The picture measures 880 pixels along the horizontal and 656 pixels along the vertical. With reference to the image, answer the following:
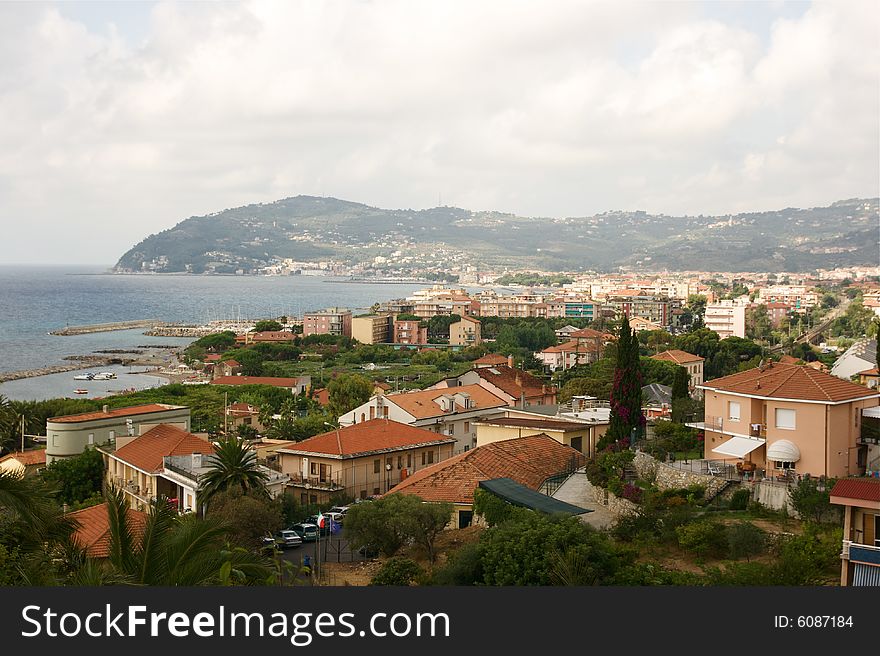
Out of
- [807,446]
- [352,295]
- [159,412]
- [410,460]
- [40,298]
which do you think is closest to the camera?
[807,446]

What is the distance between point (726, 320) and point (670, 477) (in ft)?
159

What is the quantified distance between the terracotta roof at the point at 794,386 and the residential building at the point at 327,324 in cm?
4670

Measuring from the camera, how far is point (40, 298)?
11125cm

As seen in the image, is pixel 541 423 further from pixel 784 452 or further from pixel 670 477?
pixel 784 452

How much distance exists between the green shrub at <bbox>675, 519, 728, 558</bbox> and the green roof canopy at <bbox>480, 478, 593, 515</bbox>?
3.31ft

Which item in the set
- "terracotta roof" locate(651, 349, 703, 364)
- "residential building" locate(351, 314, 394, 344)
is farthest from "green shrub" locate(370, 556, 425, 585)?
"residential building" locate(351, 314, 394, 344)

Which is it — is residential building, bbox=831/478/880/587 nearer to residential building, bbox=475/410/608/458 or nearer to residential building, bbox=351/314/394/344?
residential building, bbox=475/410/608/458

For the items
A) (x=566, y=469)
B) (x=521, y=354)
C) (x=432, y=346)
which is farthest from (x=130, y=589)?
(x=432, y=346)

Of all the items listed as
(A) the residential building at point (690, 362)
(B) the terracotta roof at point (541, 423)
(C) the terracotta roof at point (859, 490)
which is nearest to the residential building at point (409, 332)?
(A) the residential building at point (690, 362)

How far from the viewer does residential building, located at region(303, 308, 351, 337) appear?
57.3 metres

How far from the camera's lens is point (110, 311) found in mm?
93250

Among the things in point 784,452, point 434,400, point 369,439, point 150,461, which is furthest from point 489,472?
point 434,400

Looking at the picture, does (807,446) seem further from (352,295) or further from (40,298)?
(352,295)

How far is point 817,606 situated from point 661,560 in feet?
16.3
